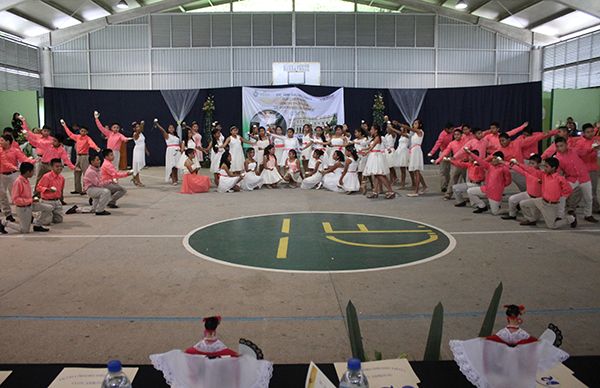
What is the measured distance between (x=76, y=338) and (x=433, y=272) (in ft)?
11.4

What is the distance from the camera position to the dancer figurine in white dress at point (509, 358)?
196 centimetres

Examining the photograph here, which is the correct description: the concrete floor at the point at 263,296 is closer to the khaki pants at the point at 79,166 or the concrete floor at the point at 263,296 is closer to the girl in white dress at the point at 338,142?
the khaki pants at the point at 79,166

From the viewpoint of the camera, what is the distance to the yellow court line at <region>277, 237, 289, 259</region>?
246 inches

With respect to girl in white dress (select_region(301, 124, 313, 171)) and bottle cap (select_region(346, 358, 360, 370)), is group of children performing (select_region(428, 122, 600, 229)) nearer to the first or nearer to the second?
girl in white dress (select_region(301, 124, 313, 171))

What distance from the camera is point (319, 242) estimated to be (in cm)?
691

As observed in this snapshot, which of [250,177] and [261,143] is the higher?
[261,143]

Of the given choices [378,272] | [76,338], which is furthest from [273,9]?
[76,338]

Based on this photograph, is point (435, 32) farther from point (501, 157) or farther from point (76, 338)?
point (76, 338)

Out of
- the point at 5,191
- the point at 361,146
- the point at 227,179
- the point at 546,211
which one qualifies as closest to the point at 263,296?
the point at 546,211

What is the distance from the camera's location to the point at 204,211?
943 cm

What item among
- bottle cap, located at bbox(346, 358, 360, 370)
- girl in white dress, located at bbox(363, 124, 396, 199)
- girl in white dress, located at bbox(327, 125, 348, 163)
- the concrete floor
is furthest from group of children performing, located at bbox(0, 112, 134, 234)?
bottle cap, located at bbox(346, 358, 360, 370)

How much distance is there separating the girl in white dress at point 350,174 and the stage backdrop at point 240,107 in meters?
6.63

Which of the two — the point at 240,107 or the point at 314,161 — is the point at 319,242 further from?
the point at 240,107

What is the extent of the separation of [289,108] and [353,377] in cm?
1657
